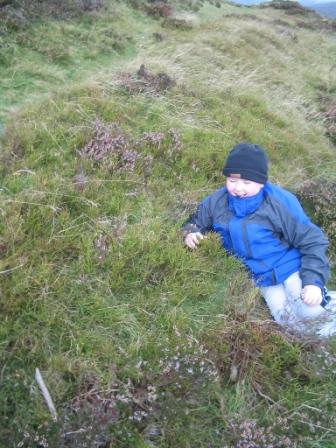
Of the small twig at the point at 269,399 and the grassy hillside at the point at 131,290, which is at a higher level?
the grassy hillside at the point at 131,290

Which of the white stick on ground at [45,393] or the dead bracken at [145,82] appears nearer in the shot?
the white stick on ground at [45,393]

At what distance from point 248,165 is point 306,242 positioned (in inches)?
35.1

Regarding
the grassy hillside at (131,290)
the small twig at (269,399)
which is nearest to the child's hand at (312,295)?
the grassy hillside at (131,290)

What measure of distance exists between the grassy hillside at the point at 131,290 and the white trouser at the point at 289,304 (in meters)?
0.15

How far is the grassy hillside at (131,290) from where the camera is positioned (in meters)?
2.76

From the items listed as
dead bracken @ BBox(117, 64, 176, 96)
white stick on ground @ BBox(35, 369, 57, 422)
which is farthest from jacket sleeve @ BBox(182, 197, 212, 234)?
dead bracken @ BBox(117, 64, 176, 96)

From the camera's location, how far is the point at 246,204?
410 cm

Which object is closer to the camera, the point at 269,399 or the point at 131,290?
the point at 269,399

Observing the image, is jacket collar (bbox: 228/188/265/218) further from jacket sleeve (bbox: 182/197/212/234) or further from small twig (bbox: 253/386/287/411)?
small twig (bbox: 253/386/287/411)

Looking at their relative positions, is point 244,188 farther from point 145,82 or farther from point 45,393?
point 145,82

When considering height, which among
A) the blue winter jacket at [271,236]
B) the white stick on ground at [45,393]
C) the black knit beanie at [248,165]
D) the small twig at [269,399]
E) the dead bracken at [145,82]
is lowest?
the small twig at [269,399]

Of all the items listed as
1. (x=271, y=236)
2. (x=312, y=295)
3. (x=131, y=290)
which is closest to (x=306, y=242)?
(x=271, y=236)

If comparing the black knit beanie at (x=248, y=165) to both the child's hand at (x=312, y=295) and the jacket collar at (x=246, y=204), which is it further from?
the child's hand at (x=312, y=295)

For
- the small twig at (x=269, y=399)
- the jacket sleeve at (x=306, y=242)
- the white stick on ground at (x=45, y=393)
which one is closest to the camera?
the white stick on ground at (x=45, y=393)
